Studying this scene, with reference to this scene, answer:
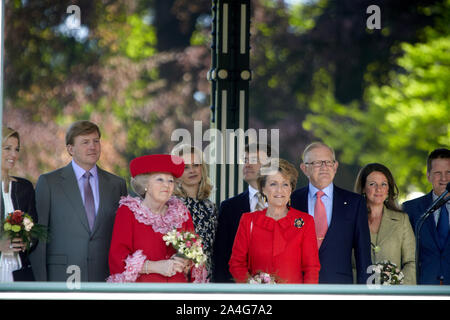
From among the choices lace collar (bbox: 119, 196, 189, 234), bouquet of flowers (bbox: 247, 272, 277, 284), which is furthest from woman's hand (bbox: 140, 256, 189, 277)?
bouquet of flowers (bbox: 247, 272, 277, 284)

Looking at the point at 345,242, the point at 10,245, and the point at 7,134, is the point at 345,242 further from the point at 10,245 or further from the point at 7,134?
the point at 7,134

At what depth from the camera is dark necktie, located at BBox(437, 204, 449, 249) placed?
228 inches

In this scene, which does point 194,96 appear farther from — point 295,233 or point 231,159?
point 295,233

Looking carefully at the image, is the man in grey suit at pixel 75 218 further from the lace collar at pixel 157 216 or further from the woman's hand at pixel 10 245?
the lace collar at pixel 157 216

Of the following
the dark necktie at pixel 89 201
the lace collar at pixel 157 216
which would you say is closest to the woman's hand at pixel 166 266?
the lace collar at pixel 157 216

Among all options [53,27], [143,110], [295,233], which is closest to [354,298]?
[295,233]

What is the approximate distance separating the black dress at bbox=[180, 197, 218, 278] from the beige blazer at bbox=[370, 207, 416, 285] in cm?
120

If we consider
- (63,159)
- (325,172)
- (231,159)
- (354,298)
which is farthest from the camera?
(63,159)

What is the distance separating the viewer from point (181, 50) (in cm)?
1291

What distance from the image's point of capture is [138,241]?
516 centimetres

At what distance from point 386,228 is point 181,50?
779cm

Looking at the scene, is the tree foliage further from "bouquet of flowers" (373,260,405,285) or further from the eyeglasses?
"bouquet of flowers" (373,260,405,285)

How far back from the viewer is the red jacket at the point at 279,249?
5.14 metres

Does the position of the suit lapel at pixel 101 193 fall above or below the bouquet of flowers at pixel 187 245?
above
